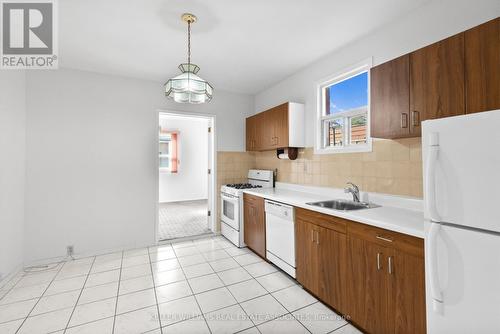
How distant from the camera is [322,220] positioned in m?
2.09

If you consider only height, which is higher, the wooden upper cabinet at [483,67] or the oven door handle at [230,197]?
the wooden upper cabinet at [483,67]

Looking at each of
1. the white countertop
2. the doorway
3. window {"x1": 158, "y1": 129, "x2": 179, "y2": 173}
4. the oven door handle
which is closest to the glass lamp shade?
the white countertop

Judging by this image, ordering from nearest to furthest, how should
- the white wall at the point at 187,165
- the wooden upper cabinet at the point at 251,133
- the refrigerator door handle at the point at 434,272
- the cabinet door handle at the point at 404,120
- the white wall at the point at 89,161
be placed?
1. the refrigerator door handle at the point at 434,272
2. the cabinet door handle at the point at 404,120
3. the white wall at the point at 89,161
4. the wooden upper cabinet at the point at 251,133
5. the white wall at the point at 187,165

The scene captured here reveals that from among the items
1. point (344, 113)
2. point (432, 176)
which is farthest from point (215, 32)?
point (432, 176)

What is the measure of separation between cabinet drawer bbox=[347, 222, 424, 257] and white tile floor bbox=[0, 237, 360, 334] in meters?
0.80

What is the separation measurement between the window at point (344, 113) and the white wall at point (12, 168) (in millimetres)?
3701

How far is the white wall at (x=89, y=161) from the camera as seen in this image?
3.00 meters

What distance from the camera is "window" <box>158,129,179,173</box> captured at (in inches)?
282

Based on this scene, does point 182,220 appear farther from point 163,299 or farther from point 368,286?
point 368,286

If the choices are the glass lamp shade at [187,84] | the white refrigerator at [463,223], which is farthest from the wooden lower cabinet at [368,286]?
the glass lamp shade at [187,84]

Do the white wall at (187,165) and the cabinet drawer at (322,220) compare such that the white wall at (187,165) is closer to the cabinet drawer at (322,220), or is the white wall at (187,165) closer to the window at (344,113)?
the window at (344,113)

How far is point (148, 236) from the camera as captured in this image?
3648 mm

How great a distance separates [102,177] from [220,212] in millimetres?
1976

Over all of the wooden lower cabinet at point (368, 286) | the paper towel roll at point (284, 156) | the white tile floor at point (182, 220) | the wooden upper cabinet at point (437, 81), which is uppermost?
the wooden upper cabinet at point (437, 81)
